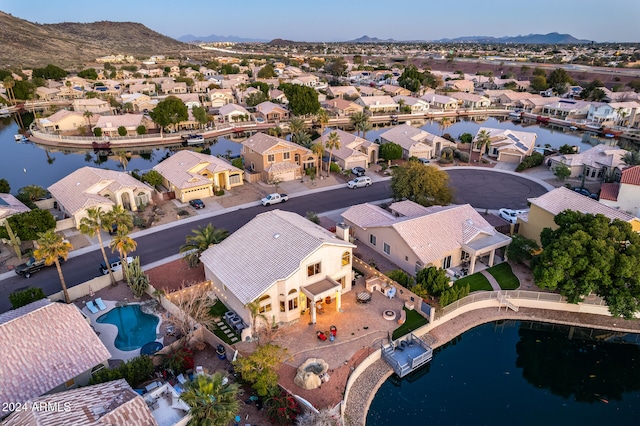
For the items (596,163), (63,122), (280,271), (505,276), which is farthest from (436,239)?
(63,122)

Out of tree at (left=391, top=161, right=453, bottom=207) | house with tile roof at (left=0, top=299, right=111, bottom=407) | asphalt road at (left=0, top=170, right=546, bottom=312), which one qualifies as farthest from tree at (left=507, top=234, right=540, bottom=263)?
house with tile roof at (left=0, top=299, right=111, bottom=407)

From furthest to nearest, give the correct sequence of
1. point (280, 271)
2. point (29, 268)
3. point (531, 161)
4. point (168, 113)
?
point (168, 113) → point (531, 161) → point (29, 268) → point (280, 271)

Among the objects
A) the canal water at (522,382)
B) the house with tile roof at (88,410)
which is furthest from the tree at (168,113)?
the canal water at (522,382)

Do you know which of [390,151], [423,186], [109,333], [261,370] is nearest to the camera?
[261,370]

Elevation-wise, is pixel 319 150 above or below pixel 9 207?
above

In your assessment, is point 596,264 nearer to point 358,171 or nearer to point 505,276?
point 505,276

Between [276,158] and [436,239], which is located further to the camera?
[276,158]

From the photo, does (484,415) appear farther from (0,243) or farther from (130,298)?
(0,243)

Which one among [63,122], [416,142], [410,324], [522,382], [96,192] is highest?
[63,122]
